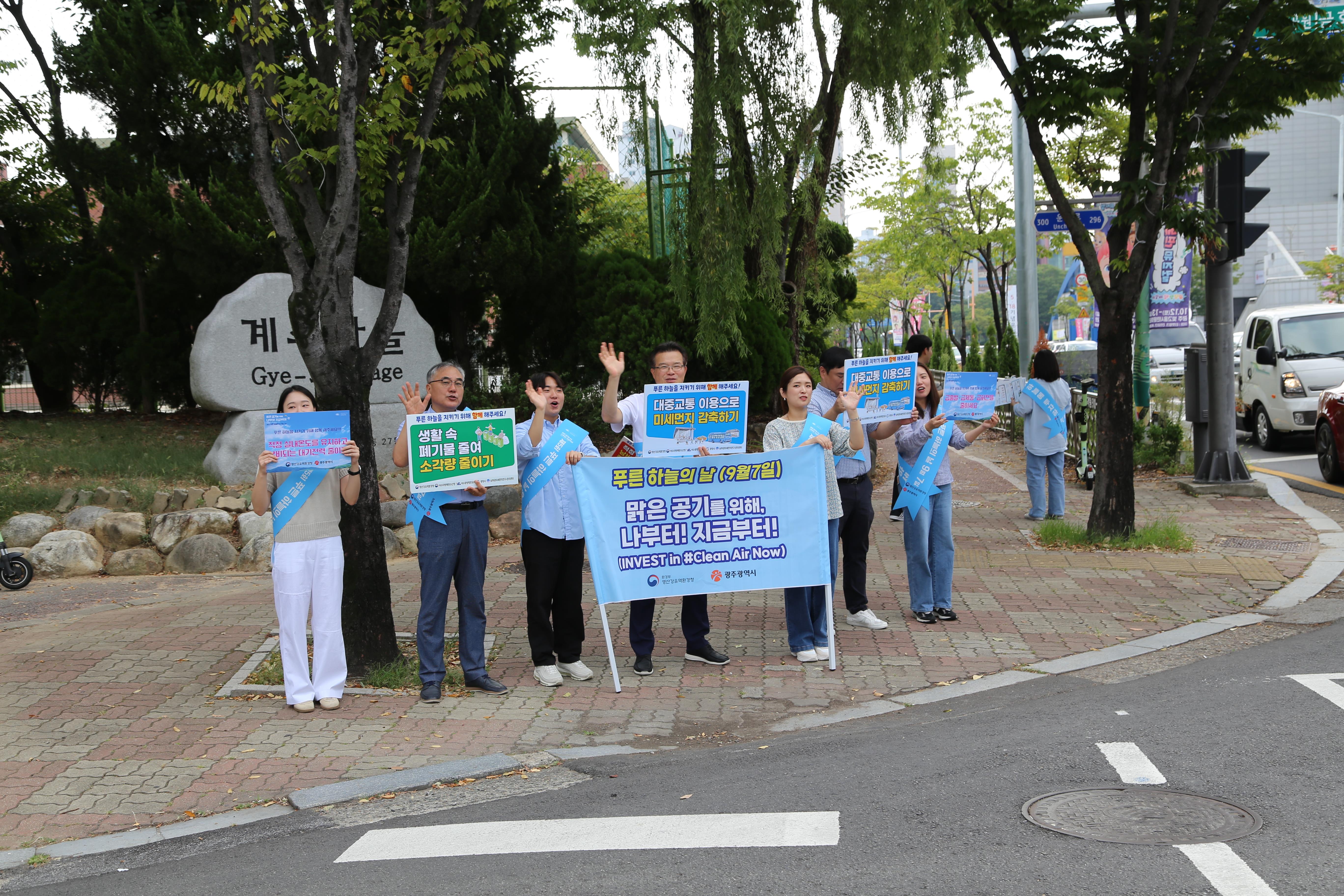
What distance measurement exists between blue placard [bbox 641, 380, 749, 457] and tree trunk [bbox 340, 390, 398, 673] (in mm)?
1698

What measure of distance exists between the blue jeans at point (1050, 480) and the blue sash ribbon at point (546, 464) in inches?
280

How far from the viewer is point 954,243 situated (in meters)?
35.1

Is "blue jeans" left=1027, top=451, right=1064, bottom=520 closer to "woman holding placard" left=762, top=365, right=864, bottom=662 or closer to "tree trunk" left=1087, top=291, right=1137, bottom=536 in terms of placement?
"tree trunk" left=1087, top=291, right=1137, bottom=536

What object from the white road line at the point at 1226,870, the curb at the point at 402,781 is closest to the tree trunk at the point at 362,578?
the curb at the point at 402,781

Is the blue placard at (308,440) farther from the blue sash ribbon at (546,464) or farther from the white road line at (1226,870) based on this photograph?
the white road line at (1226,870)

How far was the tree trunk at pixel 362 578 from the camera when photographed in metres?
7.02

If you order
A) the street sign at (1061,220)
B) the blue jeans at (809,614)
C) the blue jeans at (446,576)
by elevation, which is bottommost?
the blue jeans at (809,614)

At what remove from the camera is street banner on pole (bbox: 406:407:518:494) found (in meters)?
6.36

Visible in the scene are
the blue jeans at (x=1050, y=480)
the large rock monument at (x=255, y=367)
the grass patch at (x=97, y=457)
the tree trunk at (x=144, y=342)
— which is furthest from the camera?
the tree trunk at (x=144, y=342)

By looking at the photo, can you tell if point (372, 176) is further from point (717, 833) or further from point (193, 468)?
point (193, 468)

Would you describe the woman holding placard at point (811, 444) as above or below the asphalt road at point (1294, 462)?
above

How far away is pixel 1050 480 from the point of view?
41.2ft

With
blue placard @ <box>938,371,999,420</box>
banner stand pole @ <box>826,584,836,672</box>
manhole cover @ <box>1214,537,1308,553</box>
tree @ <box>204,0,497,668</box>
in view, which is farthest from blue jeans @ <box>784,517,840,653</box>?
manhole cover @ <box>1214,537,1308,553</box>

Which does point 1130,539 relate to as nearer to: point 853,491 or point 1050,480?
point 1050,480
